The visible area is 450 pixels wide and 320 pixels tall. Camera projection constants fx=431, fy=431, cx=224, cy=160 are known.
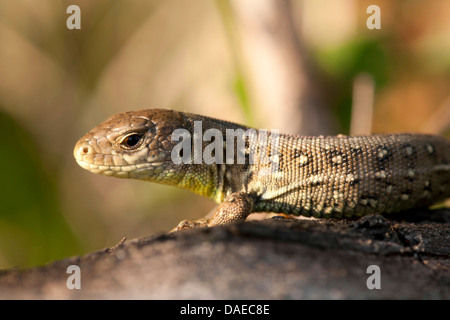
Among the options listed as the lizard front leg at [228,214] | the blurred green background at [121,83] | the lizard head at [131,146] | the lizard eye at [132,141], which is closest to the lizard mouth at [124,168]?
the lizard head at [131,146]

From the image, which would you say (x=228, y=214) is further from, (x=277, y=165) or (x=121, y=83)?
(x=121, y=83)

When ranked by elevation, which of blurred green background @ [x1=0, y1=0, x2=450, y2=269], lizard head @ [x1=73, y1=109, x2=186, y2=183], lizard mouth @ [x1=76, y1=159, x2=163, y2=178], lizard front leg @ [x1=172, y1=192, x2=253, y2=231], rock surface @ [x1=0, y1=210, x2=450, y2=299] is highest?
blurred green background @ [x1=0, y1=0, x2=450, y2=269]


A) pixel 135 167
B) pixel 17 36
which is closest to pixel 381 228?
pixel 135 167

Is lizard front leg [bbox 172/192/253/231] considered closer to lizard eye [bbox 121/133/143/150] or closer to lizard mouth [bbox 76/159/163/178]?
lizard mouth [bbox 76/159/163/178]

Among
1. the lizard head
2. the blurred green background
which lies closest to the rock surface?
the lizard head

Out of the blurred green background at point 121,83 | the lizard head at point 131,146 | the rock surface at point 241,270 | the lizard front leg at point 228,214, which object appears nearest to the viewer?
the rock surface at point 241,270

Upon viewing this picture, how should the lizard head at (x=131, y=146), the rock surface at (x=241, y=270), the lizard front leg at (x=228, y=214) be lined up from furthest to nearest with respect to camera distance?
the lizard head at (x=131, y=146), the lizard front leg at (x=228, y=214), the rock surface at (x=241, y=270)

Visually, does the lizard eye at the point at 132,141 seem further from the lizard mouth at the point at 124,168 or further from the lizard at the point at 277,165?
the lizard mouth at the point at 124,168
